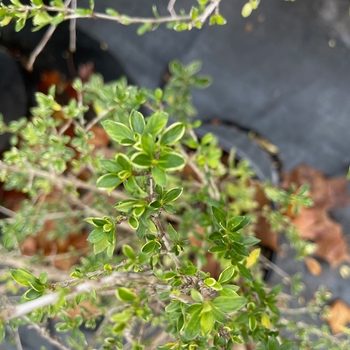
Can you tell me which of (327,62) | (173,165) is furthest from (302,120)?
(173,165)

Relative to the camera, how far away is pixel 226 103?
141 centimetres

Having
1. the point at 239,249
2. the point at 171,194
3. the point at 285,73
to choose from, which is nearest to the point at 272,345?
the point at 239,249

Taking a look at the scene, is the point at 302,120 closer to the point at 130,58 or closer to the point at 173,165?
the point at 130,58

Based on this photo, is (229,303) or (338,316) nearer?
(229,303)

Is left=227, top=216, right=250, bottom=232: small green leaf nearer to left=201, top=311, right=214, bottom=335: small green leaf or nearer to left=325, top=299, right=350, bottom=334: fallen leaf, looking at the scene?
left=201, top=311, right=214, bottom=335: small green leaf

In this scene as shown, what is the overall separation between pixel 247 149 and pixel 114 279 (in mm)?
825

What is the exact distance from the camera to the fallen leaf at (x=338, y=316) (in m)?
1.29

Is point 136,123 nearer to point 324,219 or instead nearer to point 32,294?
point 32,294

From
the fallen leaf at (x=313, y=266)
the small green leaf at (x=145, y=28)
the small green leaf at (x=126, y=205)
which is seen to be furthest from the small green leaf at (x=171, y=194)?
the fallen leaf at (x=313, y=266)

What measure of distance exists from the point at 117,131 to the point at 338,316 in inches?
49.8

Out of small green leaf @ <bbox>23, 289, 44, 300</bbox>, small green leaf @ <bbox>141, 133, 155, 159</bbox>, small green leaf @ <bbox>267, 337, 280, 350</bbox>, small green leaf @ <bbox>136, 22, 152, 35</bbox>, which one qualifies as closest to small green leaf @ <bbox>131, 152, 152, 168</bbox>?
small green leaf @ <bbox>141, 133, 155, 159</bbox>

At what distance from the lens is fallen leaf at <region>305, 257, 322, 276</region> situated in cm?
133

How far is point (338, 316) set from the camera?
130 cm

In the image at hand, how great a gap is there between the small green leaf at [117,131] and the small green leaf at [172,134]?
38 millimetres
